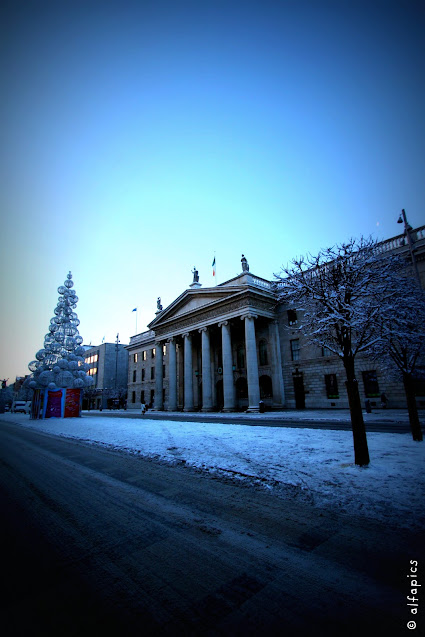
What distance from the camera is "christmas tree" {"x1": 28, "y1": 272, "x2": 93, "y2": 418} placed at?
2881cm

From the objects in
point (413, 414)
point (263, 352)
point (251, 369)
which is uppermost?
point (263, 352)

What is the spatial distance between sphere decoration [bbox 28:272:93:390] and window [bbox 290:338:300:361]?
21.5 meters

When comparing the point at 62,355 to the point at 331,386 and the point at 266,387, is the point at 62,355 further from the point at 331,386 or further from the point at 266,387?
the point at 331,386

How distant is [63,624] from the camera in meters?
2.09

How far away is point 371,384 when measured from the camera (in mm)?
26031

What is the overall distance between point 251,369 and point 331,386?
26.1ft

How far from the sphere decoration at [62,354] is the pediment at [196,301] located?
12.2 meters

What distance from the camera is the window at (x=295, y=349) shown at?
104ft

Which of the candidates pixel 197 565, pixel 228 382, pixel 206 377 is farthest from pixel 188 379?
pixel 197 565

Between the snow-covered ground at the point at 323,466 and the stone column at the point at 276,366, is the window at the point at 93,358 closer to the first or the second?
the stone column at the point at 276,366

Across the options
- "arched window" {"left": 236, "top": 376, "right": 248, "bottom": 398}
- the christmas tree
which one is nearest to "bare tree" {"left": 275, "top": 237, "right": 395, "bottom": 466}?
the christmas tree

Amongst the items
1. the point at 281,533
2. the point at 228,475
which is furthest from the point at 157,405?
the point at 281,533

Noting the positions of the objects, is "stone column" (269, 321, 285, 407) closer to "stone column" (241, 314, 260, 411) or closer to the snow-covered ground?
"stone column" (241, 314, 260, 411)

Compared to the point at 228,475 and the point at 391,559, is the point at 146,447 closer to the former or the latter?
the point at 228,475
